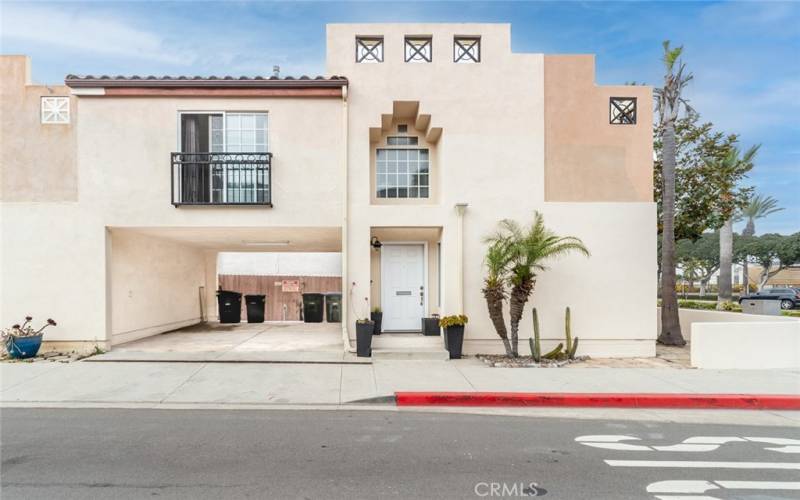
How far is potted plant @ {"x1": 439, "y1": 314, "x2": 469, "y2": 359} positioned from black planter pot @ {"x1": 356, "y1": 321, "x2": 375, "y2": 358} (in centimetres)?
163

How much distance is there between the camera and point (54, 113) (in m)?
9.55

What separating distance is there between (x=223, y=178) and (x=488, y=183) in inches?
234

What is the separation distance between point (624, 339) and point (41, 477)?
10239 mm

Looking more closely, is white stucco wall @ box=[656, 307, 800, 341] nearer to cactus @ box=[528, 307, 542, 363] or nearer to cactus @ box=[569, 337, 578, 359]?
cactus @ box=[569, 337, 578, 359]

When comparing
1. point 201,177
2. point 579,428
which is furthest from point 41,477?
point 201,177

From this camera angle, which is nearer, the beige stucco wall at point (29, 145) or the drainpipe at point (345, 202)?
the beige stucco wall at point (29, 145)

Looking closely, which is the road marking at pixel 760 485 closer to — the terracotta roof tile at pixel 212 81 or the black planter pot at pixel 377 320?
the black planter pot at pixel 377 320

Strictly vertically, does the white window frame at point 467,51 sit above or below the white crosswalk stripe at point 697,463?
above

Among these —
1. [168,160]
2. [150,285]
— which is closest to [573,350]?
[168,160]

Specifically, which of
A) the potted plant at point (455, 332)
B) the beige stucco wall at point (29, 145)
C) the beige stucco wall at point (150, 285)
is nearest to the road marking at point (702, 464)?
the potted plant at point (455, 332)

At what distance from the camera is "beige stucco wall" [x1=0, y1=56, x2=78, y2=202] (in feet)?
31.1

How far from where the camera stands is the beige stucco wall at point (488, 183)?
9.84 m

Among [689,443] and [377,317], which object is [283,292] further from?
[689,443]

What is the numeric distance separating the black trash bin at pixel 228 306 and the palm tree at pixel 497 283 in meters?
9.71
